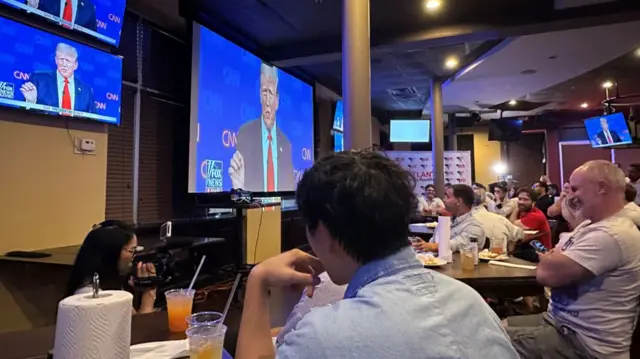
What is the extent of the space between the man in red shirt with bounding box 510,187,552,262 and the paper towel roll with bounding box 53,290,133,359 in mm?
3659

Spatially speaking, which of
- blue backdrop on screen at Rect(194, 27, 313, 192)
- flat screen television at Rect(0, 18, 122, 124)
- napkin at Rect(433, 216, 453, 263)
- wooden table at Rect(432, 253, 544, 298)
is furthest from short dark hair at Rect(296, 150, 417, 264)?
blue backdrop on screen at Rect(194, 27, 313, 192)

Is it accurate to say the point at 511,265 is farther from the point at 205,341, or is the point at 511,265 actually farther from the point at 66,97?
the point at 66,97

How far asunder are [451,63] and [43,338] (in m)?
6.66

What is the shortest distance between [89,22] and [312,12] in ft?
7.82

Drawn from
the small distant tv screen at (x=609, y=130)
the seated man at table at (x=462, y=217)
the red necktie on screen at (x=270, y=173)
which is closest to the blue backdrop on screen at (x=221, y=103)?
the red necktie on screen at (x=270, y=173)

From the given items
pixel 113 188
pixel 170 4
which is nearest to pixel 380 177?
pixel 113 188

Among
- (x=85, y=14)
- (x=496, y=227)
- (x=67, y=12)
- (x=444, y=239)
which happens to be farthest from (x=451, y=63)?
(x=67, y=12)

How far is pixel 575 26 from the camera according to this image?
4.69 meters

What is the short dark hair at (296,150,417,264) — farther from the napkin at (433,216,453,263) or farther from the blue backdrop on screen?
the blue backdrop on screen

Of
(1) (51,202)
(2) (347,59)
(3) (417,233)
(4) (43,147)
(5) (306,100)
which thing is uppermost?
(5) (306,100)

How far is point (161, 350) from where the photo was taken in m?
1.14

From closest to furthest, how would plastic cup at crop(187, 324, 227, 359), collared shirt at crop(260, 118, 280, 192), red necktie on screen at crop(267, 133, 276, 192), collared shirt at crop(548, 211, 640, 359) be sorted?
plastic cup at crop(187, 324, 227, 359) < collared shirt at crop(548, 211, 640, 359) < collared shirt at crop(260, 118, 280, 192) < red necktie on screen at crop(267, 133, 276, 192)

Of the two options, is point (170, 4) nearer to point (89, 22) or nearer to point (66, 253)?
point (89, 22)

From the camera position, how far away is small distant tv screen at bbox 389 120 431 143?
30.7 feet
